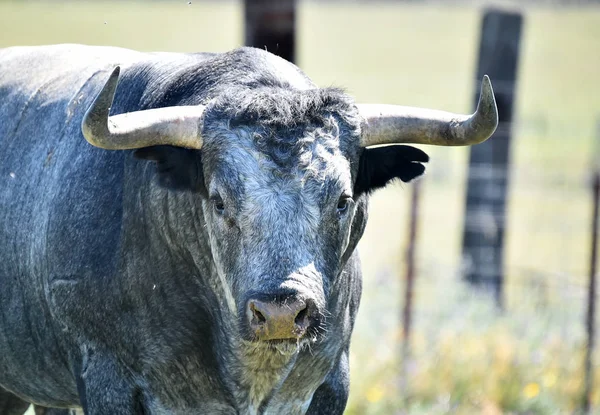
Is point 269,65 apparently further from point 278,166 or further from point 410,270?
point 410,270

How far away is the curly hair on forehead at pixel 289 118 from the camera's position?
4105 mm

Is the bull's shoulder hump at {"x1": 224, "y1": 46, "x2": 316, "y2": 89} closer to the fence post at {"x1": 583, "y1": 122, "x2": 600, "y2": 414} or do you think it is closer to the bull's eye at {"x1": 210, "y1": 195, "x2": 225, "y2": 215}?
the bull's eye at {"x1": 210, "y1": 195, "x2": 225, "y2": 215}

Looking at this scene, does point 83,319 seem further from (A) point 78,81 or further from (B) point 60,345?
(A) point 78,81

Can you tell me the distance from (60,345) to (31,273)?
357 mm

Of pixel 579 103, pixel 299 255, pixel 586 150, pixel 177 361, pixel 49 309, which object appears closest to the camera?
pixel 299 255

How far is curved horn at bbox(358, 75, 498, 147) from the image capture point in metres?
4.35

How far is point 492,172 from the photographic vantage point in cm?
1084

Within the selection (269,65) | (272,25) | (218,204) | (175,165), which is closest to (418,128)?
(269,65)

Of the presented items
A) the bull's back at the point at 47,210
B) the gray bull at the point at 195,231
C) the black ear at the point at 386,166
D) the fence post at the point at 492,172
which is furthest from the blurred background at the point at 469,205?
the black ear at the point at 386,166

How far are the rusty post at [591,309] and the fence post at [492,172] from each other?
2.10m

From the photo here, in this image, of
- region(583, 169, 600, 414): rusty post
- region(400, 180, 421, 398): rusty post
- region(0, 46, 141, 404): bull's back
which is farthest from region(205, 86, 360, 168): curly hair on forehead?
region(583, 169, 600, 414): rusty post

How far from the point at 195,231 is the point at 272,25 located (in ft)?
12.0

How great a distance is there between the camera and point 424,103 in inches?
1100

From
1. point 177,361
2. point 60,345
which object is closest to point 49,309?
point 60,345
